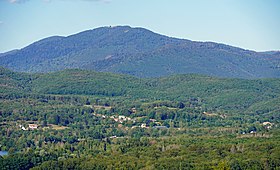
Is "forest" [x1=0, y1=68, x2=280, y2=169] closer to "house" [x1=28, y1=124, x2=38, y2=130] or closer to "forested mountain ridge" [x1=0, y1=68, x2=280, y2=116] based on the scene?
"house" [x1=28, y1=124, x2=38, y2=130]

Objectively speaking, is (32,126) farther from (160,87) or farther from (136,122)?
(160,87)

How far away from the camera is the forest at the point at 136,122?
164 ft

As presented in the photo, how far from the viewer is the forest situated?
164 feet

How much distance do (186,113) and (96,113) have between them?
11.6m

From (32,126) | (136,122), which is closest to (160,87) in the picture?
(136,122)

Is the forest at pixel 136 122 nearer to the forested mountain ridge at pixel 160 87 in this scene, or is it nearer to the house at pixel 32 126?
the house at pixel 32 126

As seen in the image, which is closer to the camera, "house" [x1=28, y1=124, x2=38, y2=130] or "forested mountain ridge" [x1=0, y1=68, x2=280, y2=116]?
"house" [x1=28, y1=124, x2=38, y2=130]

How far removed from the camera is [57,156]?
178 ft

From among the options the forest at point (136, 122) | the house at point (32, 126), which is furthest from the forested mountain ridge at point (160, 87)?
the house at point (32, 126)

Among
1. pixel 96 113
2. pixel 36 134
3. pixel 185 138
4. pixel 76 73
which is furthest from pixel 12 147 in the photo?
pixel 76 73

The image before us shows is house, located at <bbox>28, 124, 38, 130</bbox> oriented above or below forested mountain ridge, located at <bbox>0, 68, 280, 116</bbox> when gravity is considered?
below

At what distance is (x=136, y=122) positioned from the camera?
81312mm

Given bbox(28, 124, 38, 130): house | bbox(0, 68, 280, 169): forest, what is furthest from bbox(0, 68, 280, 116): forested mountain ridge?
bbox(28, 124, 38, 130): house

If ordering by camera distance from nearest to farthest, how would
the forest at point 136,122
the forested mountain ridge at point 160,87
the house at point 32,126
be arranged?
the forest at point 136,122 < the house at point 32,126 < the forested mountain ridge at point 160,87
